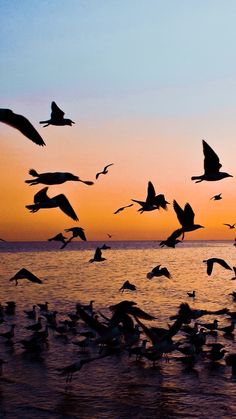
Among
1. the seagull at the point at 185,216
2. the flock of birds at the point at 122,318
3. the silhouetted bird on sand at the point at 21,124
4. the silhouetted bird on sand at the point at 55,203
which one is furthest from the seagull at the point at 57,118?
the seagull at the point at 185,216

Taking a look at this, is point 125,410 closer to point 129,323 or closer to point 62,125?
point 129,323

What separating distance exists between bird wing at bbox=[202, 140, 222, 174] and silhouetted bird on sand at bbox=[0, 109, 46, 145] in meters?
5.74

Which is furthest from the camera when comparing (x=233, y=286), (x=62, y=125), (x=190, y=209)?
(x=233, y=286)

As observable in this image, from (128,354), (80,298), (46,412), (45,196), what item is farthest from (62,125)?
(80,298)

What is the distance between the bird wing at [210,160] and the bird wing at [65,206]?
4.05 m

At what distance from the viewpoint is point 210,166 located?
15.2m

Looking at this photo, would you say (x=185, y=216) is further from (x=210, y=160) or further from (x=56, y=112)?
(x=56, y=112)

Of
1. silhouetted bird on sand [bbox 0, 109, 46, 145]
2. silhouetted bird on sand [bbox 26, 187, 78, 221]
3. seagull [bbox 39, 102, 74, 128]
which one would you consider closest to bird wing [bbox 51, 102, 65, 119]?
seagull [bbox 39, 102, 74, 128]

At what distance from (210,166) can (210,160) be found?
0.20 meters

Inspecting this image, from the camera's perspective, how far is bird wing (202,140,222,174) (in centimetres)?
1497

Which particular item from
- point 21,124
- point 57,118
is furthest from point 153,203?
point 21,124

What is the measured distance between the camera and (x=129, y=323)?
13094 millimetres

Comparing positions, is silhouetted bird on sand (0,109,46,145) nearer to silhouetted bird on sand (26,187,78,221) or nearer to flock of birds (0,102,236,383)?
flock of birds (0,102,236,383)

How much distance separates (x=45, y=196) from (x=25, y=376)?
8026mm
